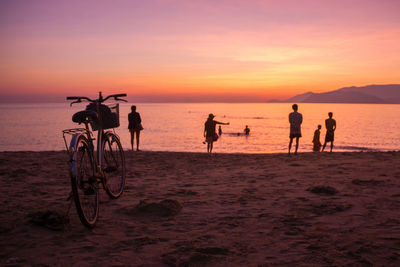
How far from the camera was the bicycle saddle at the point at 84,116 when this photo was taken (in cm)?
428

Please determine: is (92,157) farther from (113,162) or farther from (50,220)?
(113,162)

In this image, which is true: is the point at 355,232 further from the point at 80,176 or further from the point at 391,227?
the point at 80,176

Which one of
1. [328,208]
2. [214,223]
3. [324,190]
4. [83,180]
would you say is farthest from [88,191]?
[324,190]

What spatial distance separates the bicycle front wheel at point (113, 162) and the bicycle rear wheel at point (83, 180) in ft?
1.89

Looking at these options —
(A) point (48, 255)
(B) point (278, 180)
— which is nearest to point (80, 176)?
(A) point (48, 255)

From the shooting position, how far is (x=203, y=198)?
222 inches

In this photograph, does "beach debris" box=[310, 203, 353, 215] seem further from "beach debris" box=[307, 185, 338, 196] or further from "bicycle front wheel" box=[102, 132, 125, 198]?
"bicycle front wheel" box=[102, 132, 125, 198]

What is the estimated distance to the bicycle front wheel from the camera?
16.9ft

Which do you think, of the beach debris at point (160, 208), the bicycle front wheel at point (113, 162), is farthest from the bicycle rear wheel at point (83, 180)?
the beach debris at point (160, 208)

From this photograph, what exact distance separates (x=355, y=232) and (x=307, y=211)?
0.98m

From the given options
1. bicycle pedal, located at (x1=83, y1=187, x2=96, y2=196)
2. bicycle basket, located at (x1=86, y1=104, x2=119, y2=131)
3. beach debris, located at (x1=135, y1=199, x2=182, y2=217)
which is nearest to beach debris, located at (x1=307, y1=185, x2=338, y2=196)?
beach debris, located at (x1=135, y1=199, x2=182, y2=217)

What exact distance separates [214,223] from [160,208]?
1.04 metres

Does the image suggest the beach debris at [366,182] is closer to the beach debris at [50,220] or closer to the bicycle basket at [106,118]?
the bicycle basket at [106,118]

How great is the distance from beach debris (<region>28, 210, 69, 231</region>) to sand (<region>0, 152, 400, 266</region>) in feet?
0.05
